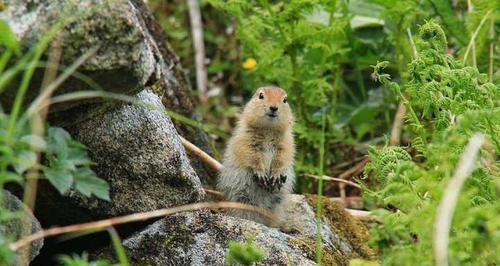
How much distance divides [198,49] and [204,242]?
4955mm

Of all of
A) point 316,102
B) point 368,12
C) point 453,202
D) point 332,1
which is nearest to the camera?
point 453,202

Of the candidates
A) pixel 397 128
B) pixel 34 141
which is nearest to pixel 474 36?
pixel 397 128

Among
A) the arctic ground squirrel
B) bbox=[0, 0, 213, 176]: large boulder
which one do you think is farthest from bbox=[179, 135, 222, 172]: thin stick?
bbox=[0, 0, 213, 176]: large boulder

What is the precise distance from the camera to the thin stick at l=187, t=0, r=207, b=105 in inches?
Result: 390

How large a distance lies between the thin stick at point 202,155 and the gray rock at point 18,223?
2.23 m

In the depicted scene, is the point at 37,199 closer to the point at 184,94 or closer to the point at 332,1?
the point at 184,94

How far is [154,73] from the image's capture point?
477 centimetres

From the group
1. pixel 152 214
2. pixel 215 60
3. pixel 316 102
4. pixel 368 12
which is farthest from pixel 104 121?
pixel 215 60

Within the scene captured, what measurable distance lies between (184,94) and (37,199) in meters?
2.67

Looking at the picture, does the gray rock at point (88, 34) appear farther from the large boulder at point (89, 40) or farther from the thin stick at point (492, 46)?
the thin stick at point (492, 46)

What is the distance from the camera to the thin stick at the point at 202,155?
22.2ft

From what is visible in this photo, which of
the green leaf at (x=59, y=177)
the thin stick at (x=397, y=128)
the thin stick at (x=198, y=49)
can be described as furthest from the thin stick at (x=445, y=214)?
the thin stick at (x=198, y=49)

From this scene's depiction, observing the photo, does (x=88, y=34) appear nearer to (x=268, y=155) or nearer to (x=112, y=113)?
(x=112, y=113)

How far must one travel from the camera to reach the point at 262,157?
21.9ft
